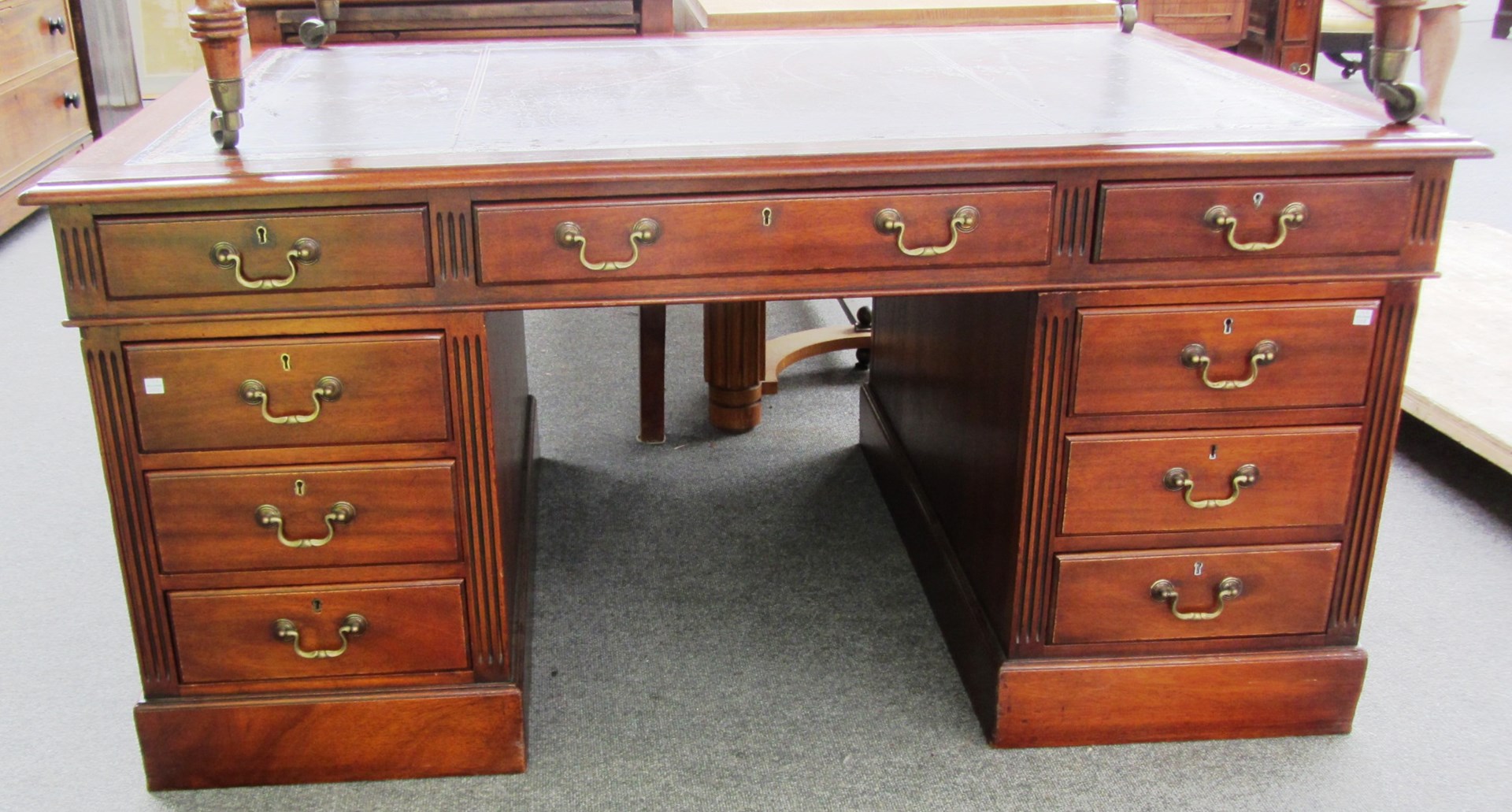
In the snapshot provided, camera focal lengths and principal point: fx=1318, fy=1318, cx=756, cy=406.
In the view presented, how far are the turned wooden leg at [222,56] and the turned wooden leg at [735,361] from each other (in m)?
1.33

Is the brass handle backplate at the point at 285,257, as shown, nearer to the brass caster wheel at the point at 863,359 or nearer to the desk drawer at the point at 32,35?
the brass caster wheel at the point at 863,359

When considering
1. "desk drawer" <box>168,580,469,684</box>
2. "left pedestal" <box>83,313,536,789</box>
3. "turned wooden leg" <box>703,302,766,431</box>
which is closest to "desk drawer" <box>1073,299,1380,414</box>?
"left pedestal" <box>83,313,536,789</box>

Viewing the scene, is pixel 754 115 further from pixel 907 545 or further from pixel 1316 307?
pixel 907 545

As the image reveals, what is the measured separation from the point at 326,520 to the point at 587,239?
50 centimetres

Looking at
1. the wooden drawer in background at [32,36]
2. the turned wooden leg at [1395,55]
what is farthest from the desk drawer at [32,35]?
the turned wooden leg at [1395,55]

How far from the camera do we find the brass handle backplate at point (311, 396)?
1589mm

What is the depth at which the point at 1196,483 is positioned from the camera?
175cm

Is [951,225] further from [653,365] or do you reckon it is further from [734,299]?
[653,365]

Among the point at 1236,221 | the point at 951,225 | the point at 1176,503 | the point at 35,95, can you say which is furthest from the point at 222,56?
the point at 35,95

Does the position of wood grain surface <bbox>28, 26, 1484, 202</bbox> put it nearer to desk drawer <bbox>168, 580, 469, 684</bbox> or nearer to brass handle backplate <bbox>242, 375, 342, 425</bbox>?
brass handle backplate <bbox>242, 375, 342, 425</bbox>

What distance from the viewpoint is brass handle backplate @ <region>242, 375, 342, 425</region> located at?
1.59 metres

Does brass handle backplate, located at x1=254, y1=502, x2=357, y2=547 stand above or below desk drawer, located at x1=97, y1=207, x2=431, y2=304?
below

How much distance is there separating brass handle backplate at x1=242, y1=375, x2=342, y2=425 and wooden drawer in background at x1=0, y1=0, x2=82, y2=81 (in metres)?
3.20

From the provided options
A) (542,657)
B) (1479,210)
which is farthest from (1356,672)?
(1479,210)
